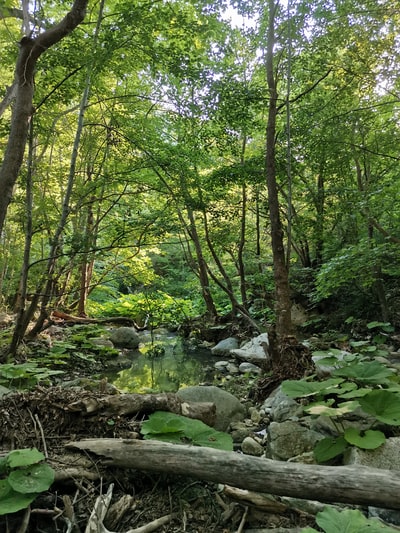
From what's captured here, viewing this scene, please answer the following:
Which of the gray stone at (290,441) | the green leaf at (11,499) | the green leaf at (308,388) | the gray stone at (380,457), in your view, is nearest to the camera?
the green leaf at (11,499)

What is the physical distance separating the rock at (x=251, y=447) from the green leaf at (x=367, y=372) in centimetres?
92

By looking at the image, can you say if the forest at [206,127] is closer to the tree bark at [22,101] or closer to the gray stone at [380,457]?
the tree bark at [22,101]

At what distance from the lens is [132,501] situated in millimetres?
1808

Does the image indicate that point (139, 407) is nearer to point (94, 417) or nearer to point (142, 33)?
point (94, 417)

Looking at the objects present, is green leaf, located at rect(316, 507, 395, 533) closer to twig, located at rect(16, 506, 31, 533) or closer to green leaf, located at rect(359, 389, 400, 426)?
green leaf, located at rect(359, 389, 400, 426)

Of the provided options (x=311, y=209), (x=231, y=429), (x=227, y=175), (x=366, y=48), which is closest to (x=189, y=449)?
(x=231, y=429)

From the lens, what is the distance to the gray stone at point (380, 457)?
74.4 inches

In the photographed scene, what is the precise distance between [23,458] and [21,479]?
9cm

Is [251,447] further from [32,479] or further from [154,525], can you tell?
[32,479]

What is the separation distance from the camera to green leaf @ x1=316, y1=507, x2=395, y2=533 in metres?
1.22

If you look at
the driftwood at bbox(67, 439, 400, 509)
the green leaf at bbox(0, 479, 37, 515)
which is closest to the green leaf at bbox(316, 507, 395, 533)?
the driftwood at bbox(67, 439, 400, 509)

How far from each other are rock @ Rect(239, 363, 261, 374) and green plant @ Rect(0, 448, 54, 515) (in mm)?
4650

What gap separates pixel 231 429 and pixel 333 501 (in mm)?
1822

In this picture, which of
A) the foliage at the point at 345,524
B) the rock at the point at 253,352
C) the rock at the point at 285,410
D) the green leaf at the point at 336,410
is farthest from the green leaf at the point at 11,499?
the rock at the point at 253,352
